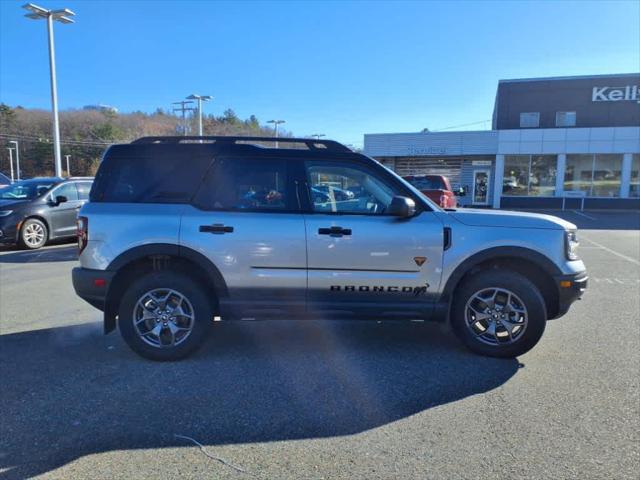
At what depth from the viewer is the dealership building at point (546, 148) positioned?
87.7ft

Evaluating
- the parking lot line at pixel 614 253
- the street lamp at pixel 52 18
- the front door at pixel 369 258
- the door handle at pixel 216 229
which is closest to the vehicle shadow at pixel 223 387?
the front door at pixel 369 258

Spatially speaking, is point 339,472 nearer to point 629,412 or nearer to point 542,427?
point 542,427

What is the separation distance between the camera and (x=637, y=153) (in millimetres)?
26172

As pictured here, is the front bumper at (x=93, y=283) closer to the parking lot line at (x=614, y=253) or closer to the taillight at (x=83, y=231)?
the taillight at (x=83, y=231)

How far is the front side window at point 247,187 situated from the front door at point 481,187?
26.8 meters

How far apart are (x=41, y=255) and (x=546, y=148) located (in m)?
26.3

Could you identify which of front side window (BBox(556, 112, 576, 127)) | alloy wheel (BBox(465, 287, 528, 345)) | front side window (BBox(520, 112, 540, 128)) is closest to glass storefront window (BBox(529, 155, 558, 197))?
front side window (BBox(520, 112, 540, 128))

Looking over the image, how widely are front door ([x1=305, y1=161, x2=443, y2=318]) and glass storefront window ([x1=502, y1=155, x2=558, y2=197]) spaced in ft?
86.5

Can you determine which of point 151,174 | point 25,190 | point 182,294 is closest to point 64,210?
point 25,190

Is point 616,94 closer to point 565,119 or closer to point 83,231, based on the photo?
point 565,119

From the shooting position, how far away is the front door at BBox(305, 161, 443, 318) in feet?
13.8

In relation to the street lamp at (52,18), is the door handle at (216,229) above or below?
below

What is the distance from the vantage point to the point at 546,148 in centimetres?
2728

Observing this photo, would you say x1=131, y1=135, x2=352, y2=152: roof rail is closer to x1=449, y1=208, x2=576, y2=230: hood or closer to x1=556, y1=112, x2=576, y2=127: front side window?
x1=449, y1=208, x2=576, y2=230: hood
